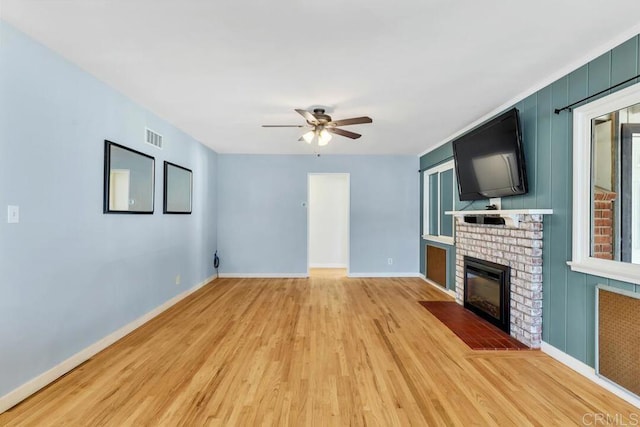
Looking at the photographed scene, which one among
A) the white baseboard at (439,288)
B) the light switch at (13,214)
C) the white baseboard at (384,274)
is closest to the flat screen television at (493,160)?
the white baseboard at (439,288)

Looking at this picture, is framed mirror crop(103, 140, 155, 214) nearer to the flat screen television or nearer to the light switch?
the light switch

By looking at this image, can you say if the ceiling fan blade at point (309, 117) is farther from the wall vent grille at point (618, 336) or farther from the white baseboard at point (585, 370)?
the white baseboard at point (585, 370)

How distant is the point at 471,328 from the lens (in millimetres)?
3227

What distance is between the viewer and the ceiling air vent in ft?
11.3

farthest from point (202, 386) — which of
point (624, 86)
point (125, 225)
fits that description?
point (624, 86)

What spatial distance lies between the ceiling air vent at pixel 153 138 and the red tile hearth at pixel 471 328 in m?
4.04

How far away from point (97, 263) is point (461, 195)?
13.7 ft

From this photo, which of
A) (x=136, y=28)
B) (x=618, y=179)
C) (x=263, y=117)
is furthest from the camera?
(x=263, y=117)

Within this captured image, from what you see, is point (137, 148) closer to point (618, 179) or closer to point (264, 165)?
point (264, 165)

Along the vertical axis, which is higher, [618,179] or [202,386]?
[618,179]

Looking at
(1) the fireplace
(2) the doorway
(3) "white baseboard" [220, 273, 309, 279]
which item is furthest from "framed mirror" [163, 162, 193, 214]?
(1) the fireplace

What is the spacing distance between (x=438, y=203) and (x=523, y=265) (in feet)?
8.35

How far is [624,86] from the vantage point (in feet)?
6.59

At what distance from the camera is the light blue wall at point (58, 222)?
6.31ft
